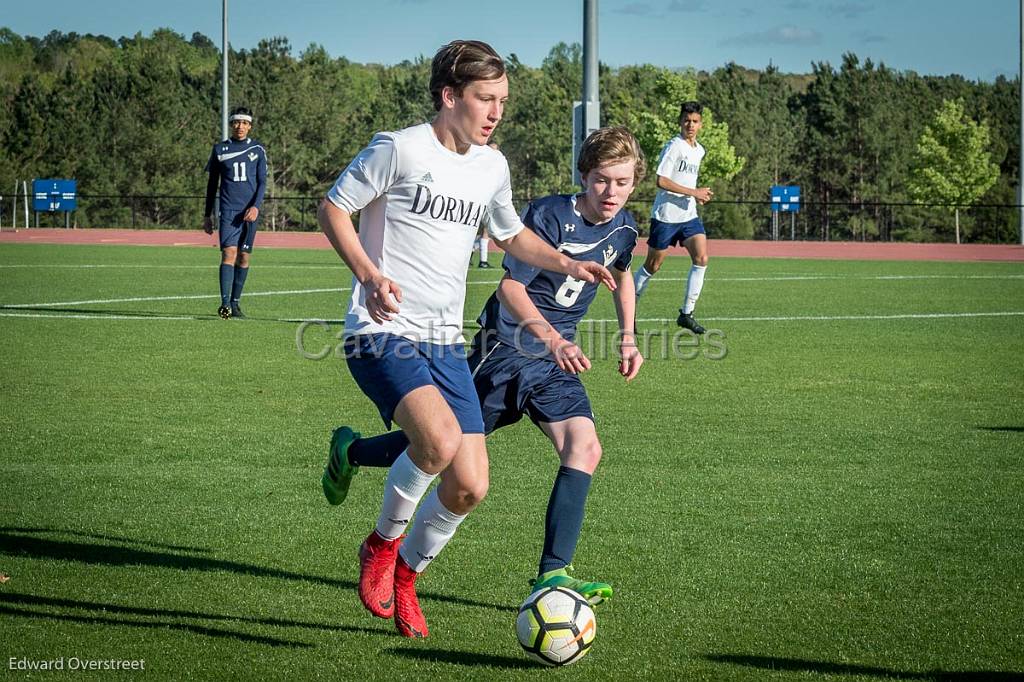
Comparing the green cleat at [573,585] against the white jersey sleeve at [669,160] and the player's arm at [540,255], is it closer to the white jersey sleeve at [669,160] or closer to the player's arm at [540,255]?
the player's arm at [540,255]

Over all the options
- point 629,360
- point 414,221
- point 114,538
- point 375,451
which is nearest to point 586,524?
point 629,360

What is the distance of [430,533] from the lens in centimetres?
446

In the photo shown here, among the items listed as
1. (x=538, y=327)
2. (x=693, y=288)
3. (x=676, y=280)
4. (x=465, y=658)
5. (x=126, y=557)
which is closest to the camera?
(x=465, y=658)

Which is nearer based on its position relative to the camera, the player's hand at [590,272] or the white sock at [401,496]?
the white sock at [401,496]

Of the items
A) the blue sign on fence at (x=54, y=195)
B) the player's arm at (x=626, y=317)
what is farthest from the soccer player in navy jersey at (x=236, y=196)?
the blue sign on fence at (x=54, y=195)

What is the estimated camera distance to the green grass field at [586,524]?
411 cm

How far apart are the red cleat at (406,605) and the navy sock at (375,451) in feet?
2.06

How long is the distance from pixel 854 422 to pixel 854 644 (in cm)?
452

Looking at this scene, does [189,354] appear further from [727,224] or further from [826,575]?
[727,224]

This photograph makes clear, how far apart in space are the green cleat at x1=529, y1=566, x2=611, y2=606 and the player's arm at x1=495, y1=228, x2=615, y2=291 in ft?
3.65

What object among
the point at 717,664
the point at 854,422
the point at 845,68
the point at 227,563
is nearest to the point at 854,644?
the point at 717,664

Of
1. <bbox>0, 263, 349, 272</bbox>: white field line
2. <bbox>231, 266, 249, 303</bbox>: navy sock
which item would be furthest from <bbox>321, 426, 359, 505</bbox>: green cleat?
<bbox>0, 263, 349, 272</bbox>: white field line

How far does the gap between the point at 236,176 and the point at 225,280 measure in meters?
1.27

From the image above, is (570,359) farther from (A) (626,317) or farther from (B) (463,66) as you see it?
(B) (463,66)
